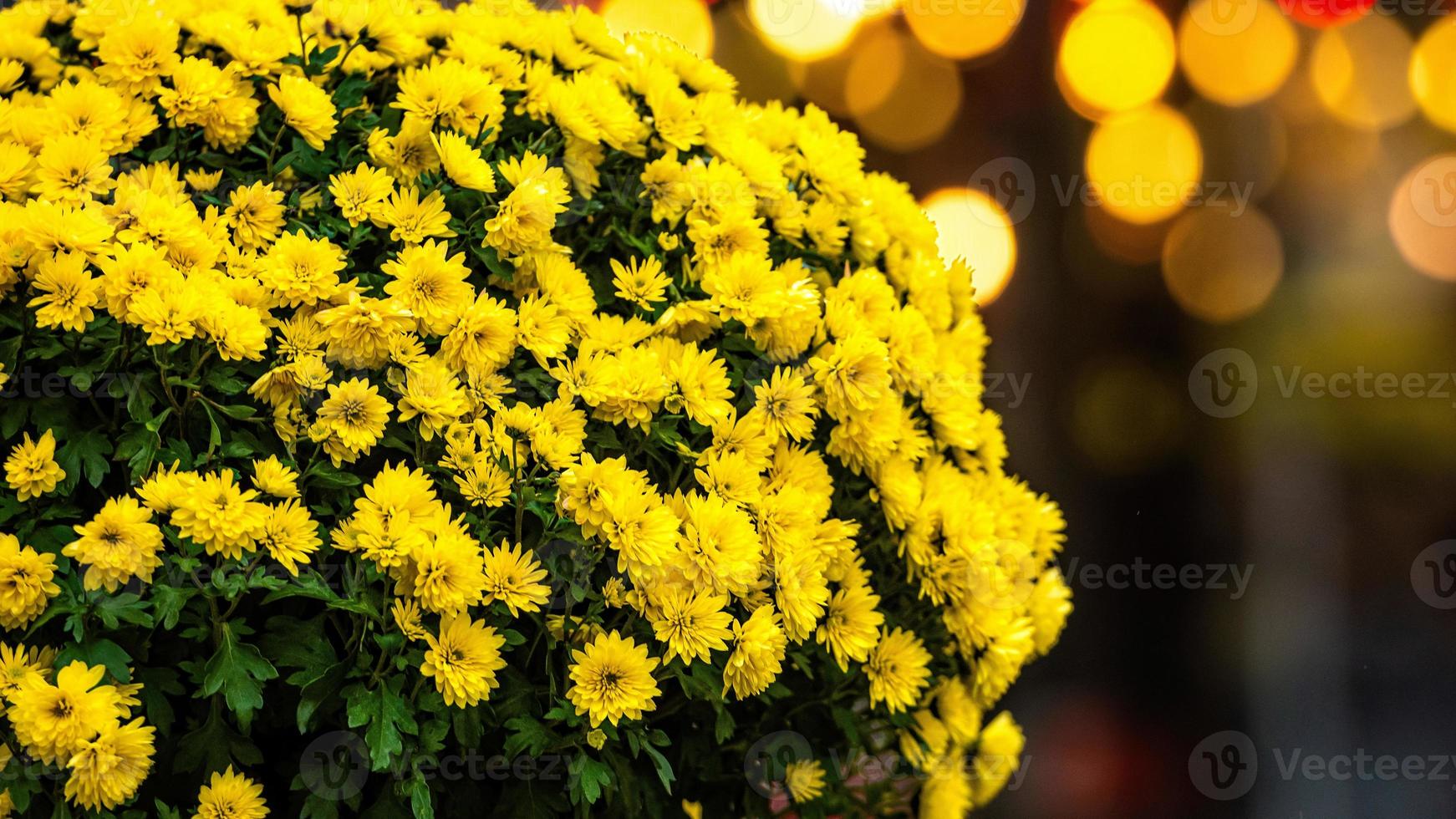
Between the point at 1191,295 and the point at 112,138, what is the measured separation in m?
4.43

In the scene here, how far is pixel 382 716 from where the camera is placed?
129 centimetres

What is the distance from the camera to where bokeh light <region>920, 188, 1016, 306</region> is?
197 inches

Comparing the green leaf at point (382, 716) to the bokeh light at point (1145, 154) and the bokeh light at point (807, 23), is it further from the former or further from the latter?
the bokeh light at point (1145, 154)

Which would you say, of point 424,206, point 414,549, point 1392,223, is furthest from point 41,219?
point 1392,223

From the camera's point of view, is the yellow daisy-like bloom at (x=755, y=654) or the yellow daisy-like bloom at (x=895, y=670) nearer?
the yellow daisy-like bloom at (x=755, y=654)

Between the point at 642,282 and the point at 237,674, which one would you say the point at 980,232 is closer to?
the point at 642,282

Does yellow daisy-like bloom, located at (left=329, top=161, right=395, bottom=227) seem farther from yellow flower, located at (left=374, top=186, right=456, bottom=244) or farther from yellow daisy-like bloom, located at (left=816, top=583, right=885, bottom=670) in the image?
yellow daisy-like bloom, located at (left=816, top=583, right=885, bottom=670)

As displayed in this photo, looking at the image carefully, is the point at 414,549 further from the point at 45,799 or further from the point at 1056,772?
the point at 1056,772

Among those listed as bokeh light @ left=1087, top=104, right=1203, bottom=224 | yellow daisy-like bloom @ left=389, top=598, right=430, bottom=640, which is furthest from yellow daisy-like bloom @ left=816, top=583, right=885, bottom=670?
bokeh light @ left=1087, top=104, right=1203, bottom=224

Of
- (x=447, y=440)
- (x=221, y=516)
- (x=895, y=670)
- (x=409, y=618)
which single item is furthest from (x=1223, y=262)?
(x=221, y=516)

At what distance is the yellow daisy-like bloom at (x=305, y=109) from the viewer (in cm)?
153

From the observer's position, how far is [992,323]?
5023 mm

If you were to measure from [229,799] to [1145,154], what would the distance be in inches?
184

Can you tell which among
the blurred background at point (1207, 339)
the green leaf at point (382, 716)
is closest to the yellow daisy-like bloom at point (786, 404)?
the green leaf at point (382, 716)
